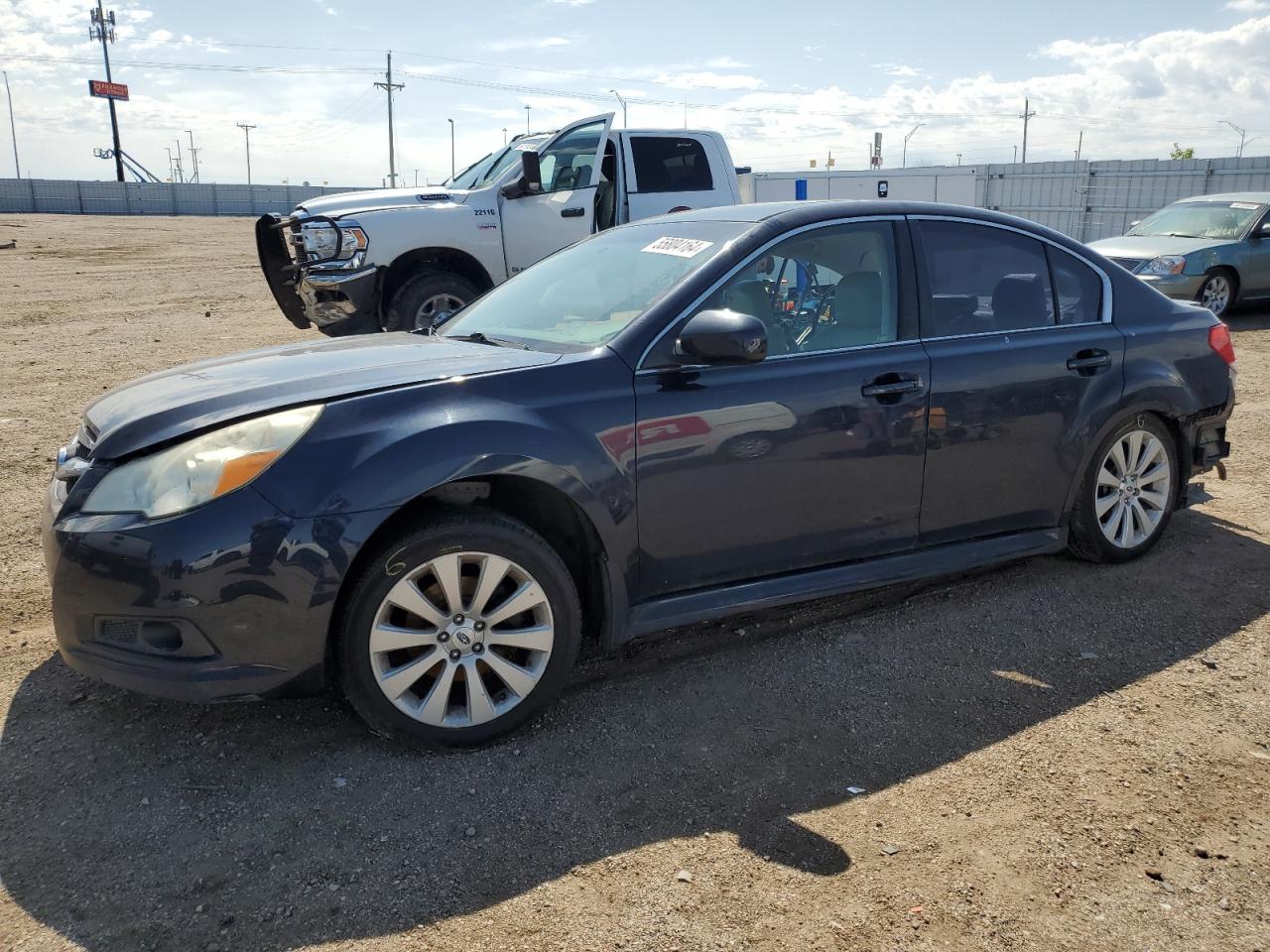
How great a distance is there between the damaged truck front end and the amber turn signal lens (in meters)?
6.16

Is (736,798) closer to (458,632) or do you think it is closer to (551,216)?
(458,632)

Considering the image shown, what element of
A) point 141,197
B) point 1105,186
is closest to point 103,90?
point 141,197

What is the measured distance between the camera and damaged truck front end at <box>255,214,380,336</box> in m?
8.78

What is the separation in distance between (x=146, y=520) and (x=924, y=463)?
2.73 m

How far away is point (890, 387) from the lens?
154 inches

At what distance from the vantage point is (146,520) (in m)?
2.93

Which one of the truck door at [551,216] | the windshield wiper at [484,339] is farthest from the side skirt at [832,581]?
the truck door at [551,216]

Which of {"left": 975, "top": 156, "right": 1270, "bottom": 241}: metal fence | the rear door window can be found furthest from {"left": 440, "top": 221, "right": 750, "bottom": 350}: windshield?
{"left": 975, "top": 156, "right": 1270, "bottom": 241}: metal fence

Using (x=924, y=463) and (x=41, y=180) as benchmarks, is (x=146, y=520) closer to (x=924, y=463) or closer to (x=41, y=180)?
(x=924, y=463)

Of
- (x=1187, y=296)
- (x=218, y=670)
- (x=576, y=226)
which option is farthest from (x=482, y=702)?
(x=1187, y=296)

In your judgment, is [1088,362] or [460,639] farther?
[1088,362]

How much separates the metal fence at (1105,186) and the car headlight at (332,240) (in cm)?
1545

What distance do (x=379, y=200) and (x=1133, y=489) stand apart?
6961 mm

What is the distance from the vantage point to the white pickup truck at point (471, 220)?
8852 mm
